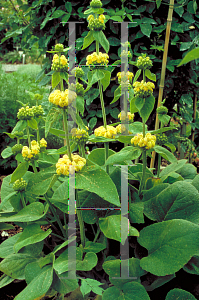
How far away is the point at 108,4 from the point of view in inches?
62.0

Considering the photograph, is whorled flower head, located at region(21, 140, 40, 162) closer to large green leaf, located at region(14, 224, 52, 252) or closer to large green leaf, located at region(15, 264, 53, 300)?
large green leaf, located at region(14, 224, 52, 252)

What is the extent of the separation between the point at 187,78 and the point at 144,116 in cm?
125

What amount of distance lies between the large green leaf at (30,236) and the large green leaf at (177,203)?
31cm

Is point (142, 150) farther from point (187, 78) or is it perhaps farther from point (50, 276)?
point (187, 78)

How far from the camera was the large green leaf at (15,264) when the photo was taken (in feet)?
2.43

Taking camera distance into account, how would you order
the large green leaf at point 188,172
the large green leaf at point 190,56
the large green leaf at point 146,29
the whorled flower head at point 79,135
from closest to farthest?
the large green leaf at point 190,56, the whorled flower head at point 79,135, the large green leaf at point 188,172, the large green leaf at point 146,29

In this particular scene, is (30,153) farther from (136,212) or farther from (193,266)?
(193,266)

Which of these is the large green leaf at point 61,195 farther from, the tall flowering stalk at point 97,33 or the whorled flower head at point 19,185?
the tall flowering stalk at point 97,33

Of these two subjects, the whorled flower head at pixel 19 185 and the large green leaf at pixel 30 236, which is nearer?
the large green leaf at pixel 30 236

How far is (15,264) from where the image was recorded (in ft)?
2.48

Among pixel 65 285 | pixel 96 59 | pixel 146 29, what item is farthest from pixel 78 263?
pixel 146 29

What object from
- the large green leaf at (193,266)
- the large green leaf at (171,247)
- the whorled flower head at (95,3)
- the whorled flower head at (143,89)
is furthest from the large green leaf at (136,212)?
the whorled flower head at (95,3)

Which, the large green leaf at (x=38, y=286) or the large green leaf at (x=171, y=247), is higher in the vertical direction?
the large green leaf at (x=171, y=247)

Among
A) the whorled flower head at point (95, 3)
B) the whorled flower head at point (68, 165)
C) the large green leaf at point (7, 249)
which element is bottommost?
the large green leaf at point (7, 249)
